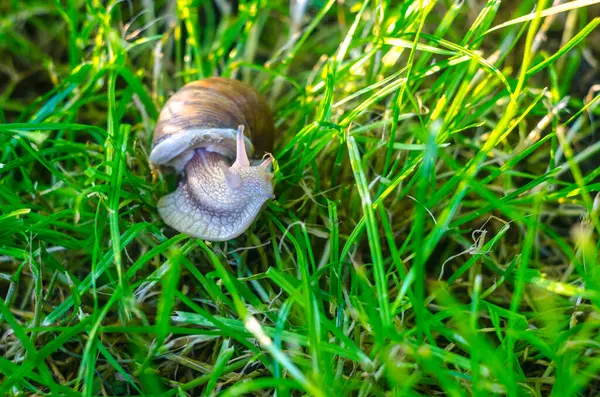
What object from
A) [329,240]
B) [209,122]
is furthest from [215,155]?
[329,240]

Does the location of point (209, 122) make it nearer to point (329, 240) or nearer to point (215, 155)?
point (215, 155)

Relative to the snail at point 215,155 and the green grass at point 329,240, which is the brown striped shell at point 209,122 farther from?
the green grass at point 329,240

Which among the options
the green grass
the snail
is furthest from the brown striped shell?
the green grass

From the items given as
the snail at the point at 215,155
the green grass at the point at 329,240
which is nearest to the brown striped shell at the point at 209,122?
the snail at the point at 215,155

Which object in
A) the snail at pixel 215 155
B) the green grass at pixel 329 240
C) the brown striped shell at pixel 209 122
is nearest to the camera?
the green grass at pixel 329 240

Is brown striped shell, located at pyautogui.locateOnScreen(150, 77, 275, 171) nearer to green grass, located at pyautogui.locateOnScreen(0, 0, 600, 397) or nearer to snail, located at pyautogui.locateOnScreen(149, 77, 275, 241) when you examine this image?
snail, located at pyautogui.locateOnScreen(149, 77, 275, 241)

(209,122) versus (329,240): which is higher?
(209,122)

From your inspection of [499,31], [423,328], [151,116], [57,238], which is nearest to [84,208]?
[57,238]
